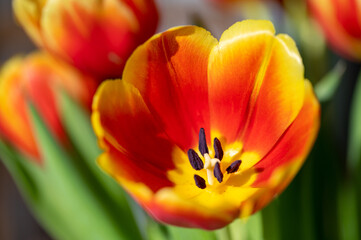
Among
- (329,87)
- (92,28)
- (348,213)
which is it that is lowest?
(348,213)

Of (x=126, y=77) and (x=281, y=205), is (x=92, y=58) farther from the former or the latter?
(x=281, y=205)

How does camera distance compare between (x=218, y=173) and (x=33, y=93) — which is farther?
(x=33, y=93)

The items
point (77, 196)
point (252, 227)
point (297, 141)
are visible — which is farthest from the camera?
point (77, 196)

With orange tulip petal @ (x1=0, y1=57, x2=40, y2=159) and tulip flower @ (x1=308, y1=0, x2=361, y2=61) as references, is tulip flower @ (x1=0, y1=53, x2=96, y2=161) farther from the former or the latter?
tulip flower @ (x1=308, y1=0, x2=361, y2=61)

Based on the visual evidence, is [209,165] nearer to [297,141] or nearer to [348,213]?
[297,141]

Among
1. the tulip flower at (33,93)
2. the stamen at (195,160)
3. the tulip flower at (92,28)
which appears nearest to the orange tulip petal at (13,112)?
the tulip flower at (33,93)

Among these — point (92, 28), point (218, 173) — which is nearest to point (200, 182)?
point (218, 173)

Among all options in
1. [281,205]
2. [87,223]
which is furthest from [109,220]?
[281,205]
